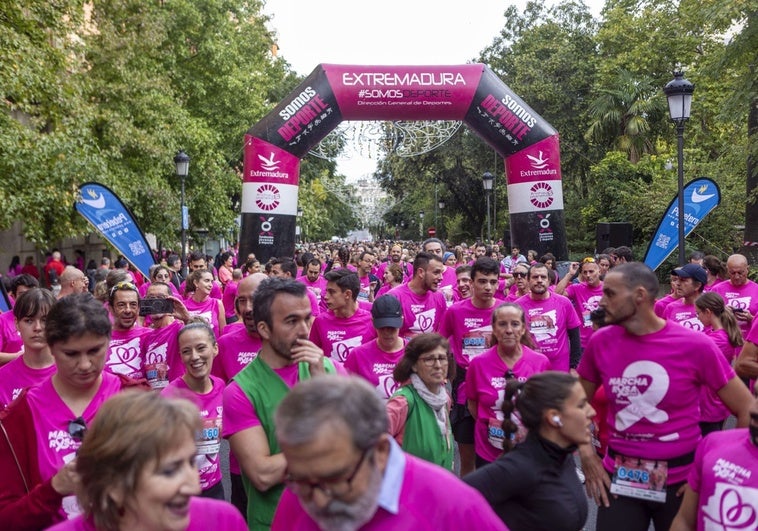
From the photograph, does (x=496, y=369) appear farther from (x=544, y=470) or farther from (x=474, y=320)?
(x=544, y=470)

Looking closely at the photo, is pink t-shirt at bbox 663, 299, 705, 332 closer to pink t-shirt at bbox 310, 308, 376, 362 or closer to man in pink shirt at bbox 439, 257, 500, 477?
man in pink shirt at bbox 439, 257, 500, 477

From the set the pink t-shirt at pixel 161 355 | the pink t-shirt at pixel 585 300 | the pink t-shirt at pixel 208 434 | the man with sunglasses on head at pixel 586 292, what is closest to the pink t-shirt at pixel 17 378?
the pink t-shirt at pixel 208 434

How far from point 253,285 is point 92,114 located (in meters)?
15.2

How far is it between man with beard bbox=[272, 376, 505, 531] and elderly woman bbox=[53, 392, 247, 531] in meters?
0.29

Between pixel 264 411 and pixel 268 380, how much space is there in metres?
0.14

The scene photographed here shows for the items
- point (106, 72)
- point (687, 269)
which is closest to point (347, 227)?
point (106, 72)

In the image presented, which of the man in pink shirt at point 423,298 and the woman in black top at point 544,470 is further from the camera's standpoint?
the man in pink shirt at point 423,298

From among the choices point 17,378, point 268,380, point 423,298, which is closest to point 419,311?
point 423,298

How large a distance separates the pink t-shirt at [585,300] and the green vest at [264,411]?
639cm

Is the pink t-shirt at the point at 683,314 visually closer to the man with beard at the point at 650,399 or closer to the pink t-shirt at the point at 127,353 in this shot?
the man with beard at the point at 650,399

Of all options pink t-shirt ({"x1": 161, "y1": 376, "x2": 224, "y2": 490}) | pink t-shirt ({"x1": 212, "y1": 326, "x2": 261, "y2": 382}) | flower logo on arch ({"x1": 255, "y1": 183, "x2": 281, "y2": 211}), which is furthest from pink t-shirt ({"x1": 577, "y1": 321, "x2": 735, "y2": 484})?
flower logo on arch ({"x1": 255, "y1": 183, "x2": 281, "y2": 211})

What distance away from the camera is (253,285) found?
19.2 feet

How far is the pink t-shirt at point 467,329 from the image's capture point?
7113 millimetres

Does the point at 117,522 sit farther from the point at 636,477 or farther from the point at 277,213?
the point at 277,213
